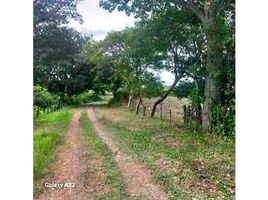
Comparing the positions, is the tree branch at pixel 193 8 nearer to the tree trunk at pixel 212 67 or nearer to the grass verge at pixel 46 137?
the tree trunk at pixel 212 67

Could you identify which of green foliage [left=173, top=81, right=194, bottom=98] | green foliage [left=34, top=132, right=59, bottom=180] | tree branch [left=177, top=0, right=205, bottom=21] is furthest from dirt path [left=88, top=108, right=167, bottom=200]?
tree branch [left=177, top=0, right=205, bottom=21]

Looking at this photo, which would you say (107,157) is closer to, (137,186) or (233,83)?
(137,186)

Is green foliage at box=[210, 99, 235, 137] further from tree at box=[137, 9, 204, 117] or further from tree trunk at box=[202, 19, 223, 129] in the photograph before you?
tree at box=[137, 9, 204, 117]

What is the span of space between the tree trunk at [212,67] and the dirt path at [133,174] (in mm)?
541

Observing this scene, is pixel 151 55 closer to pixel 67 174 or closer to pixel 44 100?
pixel 44 100

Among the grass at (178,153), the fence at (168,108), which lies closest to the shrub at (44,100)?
the grass at (178,153)

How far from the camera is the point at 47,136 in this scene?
163 inches

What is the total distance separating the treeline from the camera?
163 inches

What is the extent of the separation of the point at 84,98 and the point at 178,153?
2.28 ft

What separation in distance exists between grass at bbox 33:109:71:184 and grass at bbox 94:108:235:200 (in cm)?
25

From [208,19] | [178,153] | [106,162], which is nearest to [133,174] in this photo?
[106,162]

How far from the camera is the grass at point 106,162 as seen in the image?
391cm
